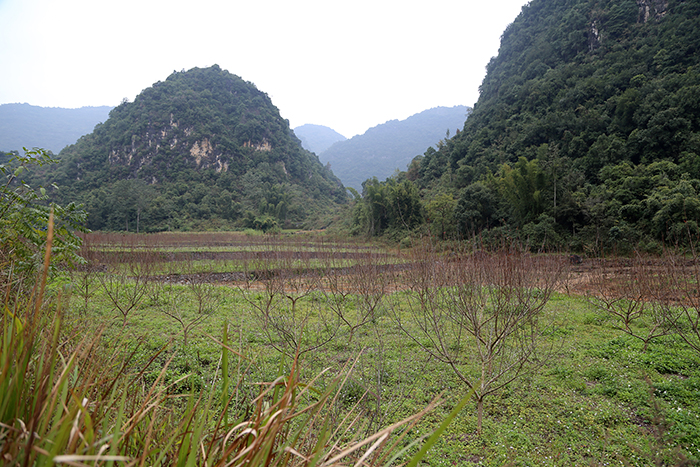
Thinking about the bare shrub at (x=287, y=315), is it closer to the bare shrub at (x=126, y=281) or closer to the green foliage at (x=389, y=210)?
the bare shrub at (x=126, y=281)

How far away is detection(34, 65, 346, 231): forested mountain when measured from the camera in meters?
50.5

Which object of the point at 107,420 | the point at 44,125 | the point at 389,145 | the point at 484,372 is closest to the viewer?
the point at 107,420

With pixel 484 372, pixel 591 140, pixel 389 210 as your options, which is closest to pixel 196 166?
pixel 389 210

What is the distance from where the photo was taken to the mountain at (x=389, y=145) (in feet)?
424

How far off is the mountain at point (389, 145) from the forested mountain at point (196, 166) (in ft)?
146

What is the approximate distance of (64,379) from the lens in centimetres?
59

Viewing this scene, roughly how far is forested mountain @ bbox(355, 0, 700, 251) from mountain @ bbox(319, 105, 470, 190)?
7628 cm

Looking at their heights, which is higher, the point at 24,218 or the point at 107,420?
the point at 24,218

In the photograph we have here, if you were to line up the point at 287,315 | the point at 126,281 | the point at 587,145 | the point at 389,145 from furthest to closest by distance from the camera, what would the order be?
the point at 389,145 → the point at 587,145 → the point at 126,281 → the point at 287,315

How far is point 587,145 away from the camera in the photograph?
28797 mm

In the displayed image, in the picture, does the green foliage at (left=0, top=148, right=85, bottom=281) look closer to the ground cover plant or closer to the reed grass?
the ground cover plant

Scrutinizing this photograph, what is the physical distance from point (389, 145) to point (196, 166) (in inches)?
3940

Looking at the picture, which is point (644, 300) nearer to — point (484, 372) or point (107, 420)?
point (484, 372)

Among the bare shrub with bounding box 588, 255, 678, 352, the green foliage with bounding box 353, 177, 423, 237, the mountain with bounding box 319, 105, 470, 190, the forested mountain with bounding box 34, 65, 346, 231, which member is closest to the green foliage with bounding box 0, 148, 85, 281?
the bare shrub with bounding box 588, 255, 678, 352
